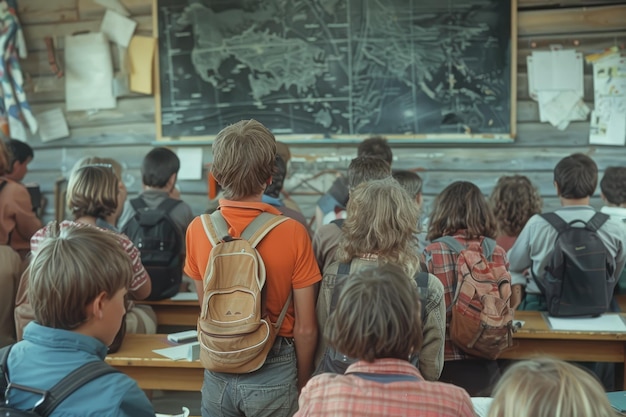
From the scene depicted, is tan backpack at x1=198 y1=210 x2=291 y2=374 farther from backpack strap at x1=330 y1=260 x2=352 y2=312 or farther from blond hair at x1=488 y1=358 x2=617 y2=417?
blond hair at x1=488 y1=358 x2=617 y2=417

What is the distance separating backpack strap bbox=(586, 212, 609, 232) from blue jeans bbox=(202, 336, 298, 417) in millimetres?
1728

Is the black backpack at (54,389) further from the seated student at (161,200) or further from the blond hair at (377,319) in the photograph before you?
the seated student at (161,200)

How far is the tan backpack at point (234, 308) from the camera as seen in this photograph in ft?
7.99

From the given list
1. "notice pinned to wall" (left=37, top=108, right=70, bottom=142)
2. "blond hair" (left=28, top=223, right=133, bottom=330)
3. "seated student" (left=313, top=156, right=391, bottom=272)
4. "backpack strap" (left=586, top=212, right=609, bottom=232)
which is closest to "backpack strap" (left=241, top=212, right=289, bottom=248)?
"seated student" (left=313, top=156, right=391, bottom=272)

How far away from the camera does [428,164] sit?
5.71 metres

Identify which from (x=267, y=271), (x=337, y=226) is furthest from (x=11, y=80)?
(x=267, y=271)

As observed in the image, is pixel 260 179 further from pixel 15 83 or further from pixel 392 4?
pixel 15 83

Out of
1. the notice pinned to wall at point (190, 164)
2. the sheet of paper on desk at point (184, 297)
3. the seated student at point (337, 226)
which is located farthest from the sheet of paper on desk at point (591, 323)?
the notice pinned to wall at point (190, 164)

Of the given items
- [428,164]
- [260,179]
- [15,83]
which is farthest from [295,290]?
[15,83]

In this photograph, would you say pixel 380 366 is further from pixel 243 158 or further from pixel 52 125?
pixel 52 125

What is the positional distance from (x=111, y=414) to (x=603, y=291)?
256cm

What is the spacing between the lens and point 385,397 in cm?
180

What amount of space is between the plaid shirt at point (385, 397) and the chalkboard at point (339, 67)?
3.93 meters

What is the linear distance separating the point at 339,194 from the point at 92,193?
49.7 inches
